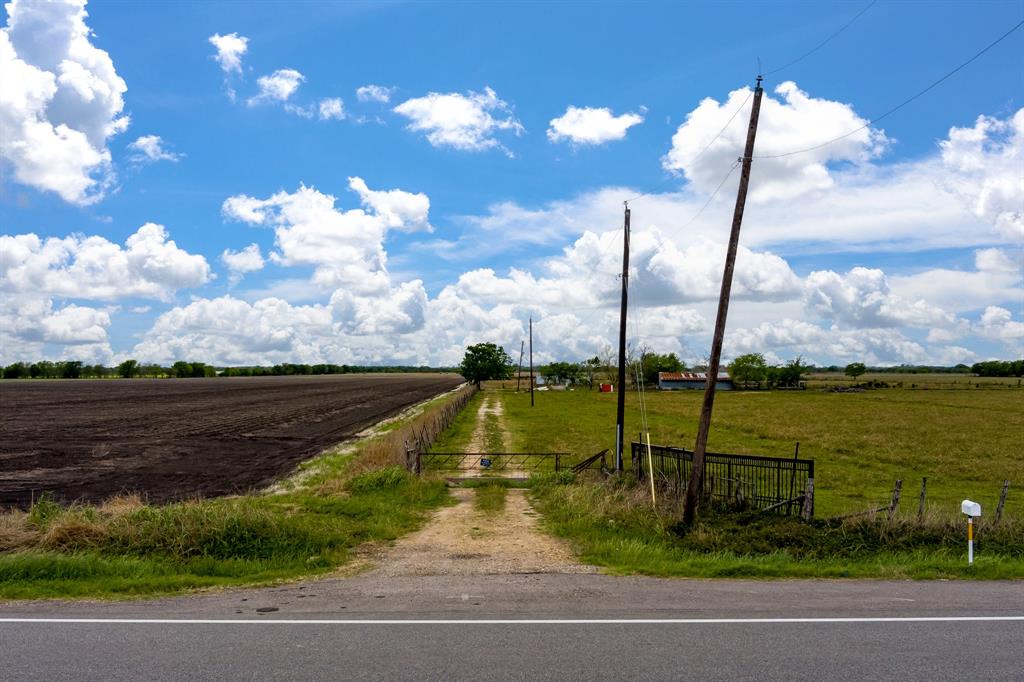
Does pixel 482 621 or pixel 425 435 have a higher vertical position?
pixel 482 621

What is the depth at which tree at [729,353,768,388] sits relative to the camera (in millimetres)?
147875

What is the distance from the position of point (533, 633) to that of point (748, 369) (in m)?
149

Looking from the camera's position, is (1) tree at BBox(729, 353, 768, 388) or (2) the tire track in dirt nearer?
(2) the tire track in dirt

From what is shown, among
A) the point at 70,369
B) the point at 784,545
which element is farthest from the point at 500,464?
the point at 70,369

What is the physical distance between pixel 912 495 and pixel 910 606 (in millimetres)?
15896

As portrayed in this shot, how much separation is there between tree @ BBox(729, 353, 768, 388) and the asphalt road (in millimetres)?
144000

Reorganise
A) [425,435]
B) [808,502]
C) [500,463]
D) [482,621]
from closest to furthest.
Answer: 1. [482,621]
2. [808,502]
3. [500,463]
4. [425,435]

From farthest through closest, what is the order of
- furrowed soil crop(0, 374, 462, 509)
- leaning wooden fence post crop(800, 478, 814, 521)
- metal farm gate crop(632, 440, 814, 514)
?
furrowed soil crop(0, 374, 462, 509) → metal farm gate crop(632, 440, 814, 514) → leaning wooden fence post crop(800, 478, 814, 521)

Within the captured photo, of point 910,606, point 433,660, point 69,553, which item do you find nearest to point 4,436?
point 69,553

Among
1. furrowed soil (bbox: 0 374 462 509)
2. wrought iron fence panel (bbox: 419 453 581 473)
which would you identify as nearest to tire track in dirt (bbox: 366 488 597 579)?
wrought iron fence panel (bbox: 419 453 581 473)

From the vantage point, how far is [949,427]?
49.1 meters

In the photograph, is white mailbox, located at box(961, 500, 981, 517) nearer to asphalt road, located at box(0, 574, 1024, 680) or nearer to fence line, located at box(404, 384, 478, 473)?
asphalt road, located at box(0, 574, 1024, 680)

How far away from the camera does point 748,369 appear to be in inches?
Result: 5851

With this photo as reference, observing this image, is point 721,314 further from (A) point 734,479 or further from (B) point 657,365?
(B) point 657,365
